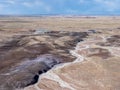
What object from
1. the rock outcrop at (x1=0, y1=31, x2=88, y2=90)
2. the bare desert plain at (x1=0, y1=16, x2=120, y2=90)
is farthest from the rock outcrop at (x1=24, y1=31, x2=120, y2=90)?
the rock outcrop at (x1=0, y1=31, x2=88, y2=90)

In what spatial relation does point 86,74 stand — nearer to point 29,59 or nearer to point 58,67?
point 58,67

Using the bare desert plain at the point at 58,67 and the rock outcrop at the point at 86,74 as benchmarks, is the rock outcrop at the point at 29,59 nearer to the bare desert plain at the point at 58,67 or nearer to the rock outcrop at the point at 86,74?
the bare desert plain at the point at 58,67

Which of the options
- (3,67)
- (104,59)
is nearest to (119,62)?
(104,59)

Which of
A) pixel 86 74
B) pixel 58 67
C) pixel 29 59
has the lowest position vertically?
pixel 86 74

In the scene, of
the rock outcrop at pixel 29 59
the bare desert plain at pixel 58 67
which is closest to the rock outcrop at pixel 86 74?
the bare desert plain at pixel 58 67

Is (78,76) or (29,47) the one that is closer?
(78,76)

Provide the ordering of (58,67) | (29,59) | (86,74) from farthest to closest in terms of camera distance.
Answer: (29,59)
(58,67)
(86,74)

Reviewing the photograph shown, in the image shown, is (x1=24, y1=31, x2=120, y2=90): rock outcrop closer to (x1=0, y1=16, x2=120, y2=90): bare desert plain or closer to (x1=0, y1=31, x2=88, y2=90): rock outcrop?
(x1=0, y1=16, x2=120, y2=90): bare desert plain

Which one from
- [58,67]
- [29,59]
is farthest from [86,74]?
[29,59]

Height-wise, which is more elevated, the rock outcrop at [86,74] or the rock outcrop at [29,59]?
the rock outcrop at [29,59]

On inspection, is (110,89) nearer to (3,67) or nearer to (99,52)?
(3,67)

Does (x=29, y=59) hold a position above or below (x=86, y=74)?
above
